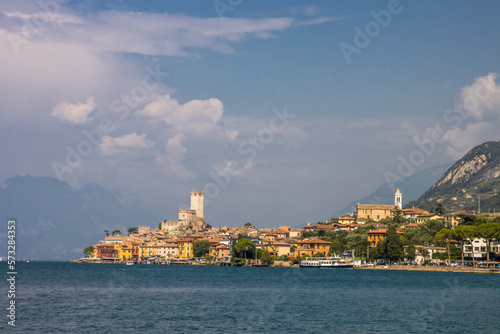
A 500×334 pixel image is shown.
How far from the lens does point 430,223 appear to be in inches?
4828

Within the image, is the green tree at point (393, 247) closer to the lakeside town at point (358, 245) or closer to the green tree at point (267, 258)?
the lakeside town at point (358, 245)

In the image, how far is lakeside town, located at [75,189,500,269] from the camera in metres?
Result: 97.6

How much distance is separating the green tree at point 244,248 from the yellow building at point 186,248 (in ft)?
98.4

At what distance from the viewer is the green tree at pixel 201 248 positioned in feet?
488

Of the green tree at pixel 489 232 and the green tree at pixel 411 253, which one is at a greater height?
the green tree at pixel 489 232

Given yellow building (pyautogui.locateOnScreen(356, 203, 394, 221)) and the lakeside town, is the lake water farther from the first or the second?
yellow building (pyautogui.locateOnScreen(356, 203, 394, 221))

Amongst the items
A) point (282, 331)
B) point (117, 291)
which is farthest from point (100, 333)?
point (117, 291)

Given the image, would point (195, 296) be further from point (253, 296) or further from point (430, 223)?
A: point (430, 223)

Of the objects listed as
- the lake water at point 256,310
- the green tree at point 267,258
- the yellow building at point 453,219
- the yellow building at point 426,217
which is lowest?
the lake water at point 256,310

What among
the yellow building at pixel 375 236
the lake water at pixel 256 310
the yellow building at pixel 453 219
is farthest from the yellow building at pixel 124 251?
the lake water at pixel 256 310

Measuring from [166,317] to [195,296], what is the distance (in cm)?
1373

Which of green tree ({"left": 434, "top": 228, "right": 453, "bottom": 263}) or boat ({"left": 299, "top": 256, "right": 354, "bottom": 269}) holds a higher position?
green tree ({"left": 434, "top": 228, "right": 453, "bottom": 263})

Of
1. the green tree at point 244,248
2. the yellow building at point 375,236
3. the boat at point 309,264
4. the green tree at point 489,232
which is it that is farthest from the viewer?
the green tree at point 244,248

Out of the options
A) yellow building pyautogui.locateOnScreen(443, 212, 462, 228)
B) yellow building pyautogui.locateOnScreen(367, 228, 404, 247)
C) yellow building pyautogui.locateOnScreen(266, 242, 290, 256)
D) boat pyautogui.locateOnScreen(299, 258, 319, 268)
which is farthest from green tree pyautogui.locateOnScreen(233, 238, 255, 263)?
yellow building pyautogui.locateOnScreen(443, 212, 462, 228)
